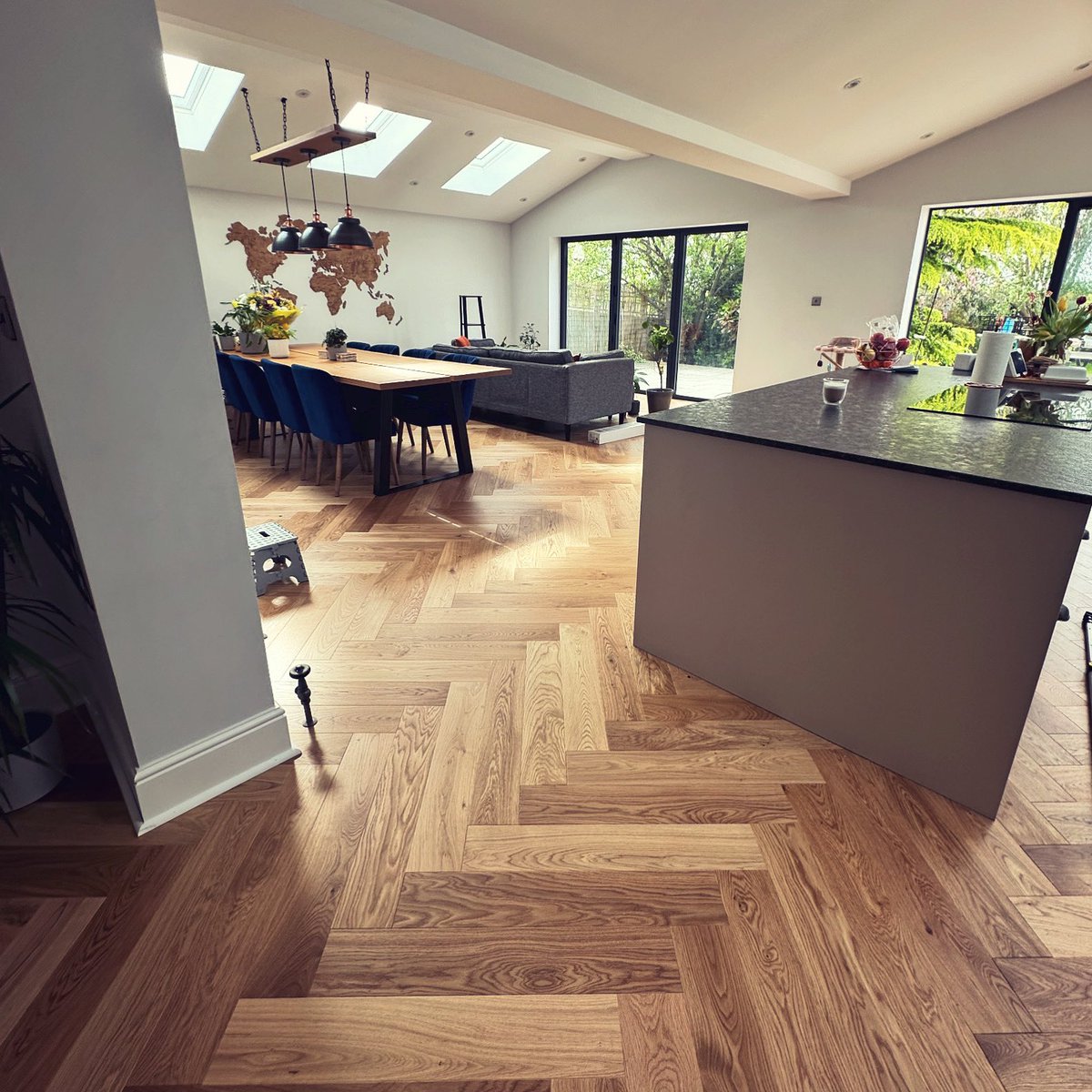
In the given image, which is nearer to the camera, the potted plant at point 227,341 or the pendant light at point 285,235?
the pendant light at point 285,235

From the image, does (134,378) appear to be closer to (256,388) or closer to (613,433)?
(256,388)

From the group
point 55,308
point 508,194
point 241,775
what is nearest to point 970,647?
point 241,775

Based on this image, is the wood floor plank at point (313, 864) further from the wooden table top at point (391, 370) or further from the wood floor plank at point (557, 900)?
the wooden table top at point (391, 370)

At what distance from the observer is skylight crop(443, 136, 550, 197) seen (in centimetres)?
779

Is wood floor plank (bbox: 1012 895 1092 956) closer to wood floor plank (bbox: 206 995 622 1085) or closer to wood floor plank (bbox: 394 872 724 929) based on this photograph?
wood floor plank (bbox: 394 872 724 929)

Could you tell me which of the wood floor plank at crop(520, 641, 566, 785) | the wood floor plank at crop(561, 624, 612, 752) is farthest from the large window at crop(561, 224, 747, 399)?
the wood floor plank at crop(520, 641, 566, 785)

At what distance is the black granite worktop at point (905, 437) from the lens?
5.00 ft

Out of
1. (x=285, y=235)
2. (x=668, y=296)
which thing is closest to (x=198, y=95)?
(x=285, y=235)

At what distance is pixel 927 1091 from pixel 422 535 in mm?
2937

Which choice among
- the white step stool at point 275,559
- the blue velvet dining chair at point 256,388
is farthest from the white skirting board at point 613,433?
the white step stool at point 275,559

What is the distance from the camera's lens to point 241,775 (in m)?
1.75

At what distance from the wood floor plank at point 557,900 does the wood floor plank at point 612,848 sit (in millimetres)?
27

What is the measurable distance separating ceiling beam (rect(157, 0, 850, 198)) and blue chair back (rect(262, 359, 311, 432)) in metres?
1.76

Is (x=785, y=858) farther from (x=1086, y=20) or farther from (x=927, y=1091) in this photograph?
(x=1086, y=20)
